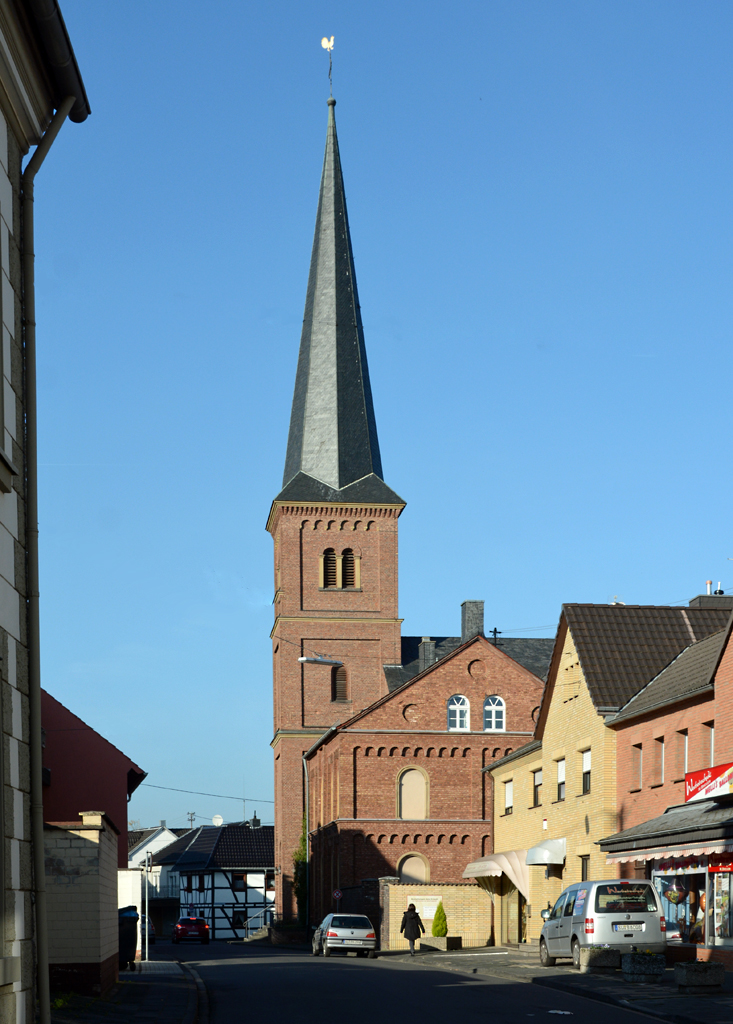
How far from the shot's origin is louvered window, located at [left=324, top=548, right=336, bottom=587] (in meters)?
68.4

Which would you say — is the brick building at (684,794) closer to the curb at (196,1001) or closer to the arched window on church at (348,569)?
the curb at (196,1001)

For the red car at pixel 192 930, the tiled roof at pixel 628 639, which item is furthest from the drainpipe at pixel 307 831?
the tiled roof at pixel 628 639

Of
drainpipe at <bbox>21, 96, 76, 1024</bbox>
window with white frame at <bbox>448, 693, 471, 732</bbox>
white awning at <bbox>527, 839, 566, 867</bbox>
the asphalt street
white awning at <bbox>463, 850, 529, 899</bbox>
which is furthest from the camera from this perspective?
window with white frame at <bbox>448, 693, 471, 732</bbox>

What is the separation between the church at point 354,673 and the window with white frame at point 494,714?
0.21 feet

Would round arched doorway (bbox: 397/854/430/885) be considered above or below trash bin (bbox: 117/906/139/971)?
below

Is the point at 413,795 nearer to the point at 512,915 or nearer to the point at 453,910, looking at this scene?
the point at 453,910

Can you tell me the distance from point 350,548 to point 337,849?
55.0 feet

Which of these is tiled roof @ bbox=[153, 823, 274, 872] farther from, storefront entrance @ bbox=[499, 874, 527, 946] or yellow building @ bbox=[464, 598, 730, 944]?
yellow building @ bbox=[464, 598, 730, 944]

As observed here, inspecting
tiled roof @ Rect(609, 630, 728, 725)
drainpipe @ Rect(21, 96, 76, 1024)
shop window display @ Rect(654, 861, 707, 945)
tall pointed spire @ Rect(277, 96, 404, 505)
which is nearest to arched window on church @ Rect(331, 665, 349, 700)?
tall pointed spire @ Rect(277, 96, 404, 505)

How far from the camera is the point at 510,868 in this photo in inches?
1550

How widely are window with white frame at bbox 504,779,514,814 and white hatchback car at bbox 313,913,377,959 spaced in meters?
6.03

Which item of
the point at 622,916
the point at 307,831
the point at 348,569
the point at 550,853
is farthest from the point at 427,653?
the point at 622,916

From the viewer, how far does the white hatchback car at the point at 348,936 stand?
40.3m

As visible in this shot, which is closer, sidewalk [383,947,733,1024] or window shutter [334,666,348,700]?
sidewalk [383,947,733,1024]
